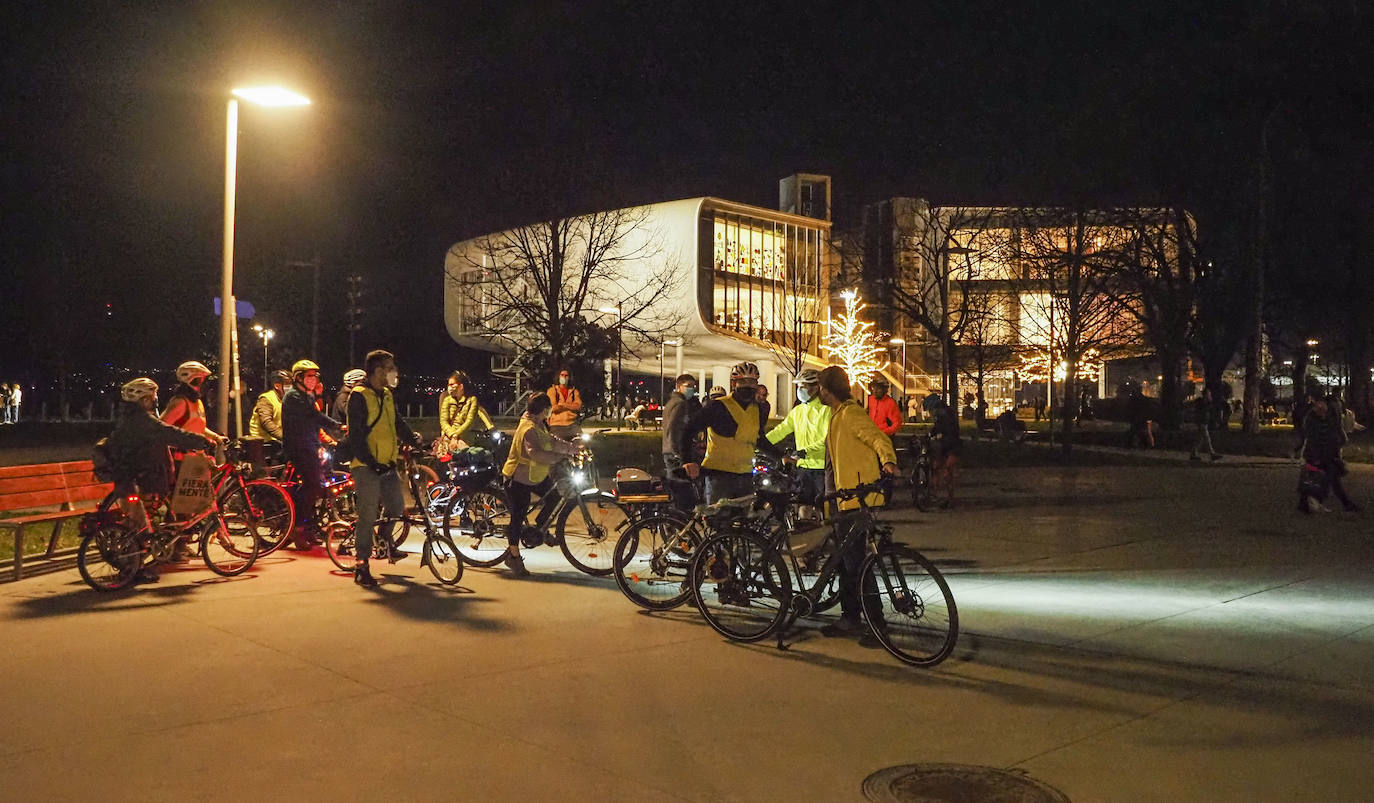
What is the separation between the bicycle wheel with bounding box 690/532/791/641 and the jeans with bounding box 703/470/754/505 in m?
0.87

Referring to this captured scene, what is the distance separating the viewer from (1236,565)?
37.1 feet

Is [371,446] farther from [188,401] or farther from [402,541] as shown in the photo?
[188,401]

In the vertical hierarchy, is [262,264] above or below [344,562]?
above

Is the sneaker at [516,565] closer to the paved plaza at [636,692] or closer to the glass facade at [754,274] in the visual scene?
the paved plaza at [636,692]

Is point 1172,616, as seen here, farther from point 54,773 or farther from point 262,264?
point 262,264

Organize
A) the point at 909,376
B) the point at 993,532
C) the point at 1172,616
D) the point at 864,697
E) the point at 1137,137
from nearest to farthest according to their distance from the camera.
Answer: the point at 864,697, the point at 1172,616, the point at 993,532, the point at 1137,137, the point at 909,376

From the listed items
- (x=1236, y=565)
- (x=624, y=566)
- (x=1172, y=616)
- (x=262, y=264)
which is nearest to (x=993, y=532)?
(x=1236, y=565)

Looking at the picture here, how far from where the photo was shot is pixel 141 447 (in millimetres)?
10094

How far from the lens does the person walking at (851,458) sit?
7.71 meters

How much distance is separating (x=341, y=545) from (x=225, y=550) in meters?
1.16

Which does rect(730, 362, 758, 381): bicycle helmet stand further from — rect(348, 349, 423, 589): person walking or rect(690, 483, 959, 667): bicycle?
rect(348, 349, 423, 589): person walking

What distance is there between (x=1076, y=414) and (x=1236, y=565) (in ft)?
153

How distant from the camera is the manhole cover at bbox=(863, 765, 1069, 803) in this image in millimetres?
4910

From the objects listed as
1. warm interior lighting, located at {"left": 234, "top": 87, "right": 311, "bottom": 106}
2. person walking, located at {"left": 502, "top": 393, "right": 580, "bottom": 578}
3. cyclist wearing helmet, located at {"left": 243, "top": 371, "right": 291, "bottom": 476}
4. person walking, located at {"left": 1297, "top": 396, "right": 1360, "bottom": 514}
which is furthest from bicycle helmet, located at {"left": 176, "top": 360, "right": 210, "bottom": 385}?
person walking, located at {"left": 1297, "top": 396, "right": 1360, "bottom": 514}
